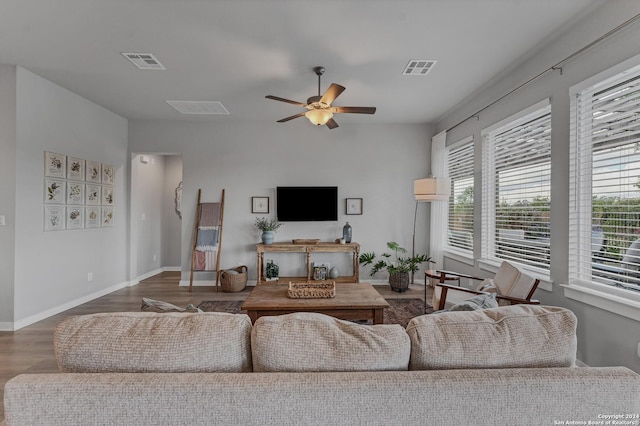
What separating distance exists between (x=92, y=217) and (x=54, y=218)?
67cm

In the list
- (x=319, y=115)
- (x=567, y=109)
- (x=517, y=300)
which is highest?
(x=319, y=115)

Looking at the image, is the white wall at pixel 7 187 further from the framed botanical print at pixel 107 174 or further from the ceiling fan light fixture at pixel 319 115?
the ceiling fan light fixture at pixel 319 115

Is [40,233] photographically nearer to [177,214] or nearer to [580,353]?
[177,214]

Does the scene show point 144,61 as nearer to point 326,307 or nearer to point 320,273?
point 326,307

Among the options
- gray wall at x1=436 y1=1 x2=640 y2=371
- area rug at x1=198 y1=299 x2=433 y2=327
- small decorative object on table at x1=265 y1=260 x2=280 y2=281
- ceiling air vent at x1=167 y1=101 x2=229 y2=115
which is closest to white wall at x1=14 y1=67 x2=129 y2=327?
ceiling air vent at x1=167 y1=101 x2=229 y2=115

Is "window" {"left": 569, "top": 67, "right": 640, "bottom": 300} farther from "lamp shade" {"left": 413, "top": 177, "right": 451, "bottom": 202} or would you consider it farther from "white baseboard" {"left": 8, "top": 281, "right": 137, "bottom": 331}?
"white baseboard" {"left": 8, "top": 281, "right": 137, "bottom": 331}

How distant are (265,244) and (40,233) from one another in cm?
281

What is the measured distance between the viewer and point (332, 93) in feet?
10.2

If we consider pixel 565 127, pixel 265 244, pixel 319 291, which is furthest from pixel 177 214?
pixel 565 127

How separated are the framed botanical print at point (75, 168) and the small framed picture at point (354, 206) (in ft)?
12.9

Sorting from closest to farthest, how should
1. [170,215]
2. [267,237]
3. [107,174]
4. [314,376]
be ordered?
[314,376] → [107,174] → [267,237] → [170,215]

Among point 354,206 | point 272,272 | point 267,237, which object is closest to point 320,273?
point 272,272

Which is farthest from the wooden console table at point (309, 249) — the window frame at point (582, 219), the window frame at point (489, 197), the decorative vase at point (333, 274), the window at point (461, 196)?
the window frame at point (582, 219)

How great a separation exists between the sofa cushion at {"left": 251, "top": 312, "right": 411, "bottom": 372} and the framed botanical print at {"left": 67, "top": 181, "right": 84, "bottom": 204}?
442cm
